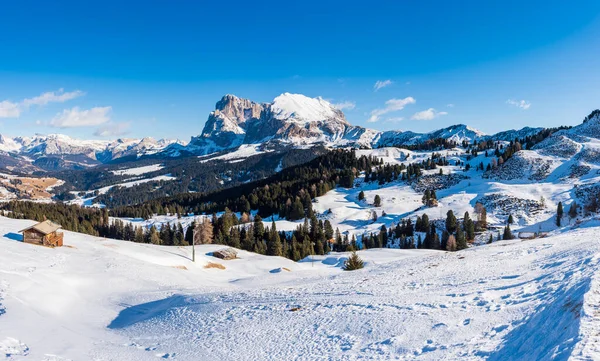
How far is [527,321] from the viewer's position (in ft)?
49.6

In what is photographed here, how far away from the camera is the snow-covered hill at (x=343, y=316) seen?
1430 cm

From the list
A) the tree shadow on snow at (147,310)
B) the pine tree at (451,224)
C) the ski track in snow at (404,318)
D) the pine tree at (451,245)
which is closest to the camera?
the ski track in snow at (404,318)

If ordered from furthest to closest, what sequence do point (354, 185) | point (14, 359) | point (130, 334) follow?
point (354, 185)
point (130, 334)
point (14, 359)

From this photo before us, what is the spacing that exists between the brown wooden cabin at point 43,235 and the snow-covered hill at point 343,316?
2257 cm

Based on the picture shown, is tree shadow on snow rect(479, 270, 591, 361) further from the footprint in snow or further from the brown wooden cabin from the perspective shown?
the brown wooden cabin

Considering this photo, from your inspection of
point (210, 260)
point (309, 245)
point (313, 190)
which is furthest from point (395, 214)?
point (210, 260)

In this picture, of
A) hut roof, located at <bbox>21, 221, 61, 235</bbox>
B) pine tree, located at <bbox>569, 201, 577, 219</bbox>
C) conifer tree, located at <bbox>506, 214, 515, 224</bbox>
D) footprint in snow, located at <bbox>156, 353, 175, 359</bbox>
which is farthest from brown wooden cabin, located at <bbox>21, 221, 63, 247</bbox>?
pine tree, located at <bbox>569, 201, 577, 219</bbox>

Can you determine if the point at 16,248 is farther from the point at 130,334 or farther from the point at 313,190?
the point at 313,190

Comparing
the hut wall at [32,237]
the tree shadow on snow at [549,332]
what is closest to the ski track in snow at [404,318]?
the tree shadow on snow at [549,332]

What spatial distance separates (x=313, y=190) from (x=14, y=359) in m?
149

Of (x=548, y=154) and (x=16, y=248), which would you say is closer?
(x=16, y=248)

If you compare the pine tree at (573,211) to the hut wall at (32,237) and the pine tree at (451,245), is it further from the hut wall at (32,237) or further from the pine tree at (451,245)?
the hut wall at (32,237)

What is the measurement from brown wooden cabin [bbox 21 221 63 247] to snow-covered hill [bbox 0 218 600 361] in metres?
22.6

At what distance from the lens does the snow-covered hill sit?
46.9 feet
